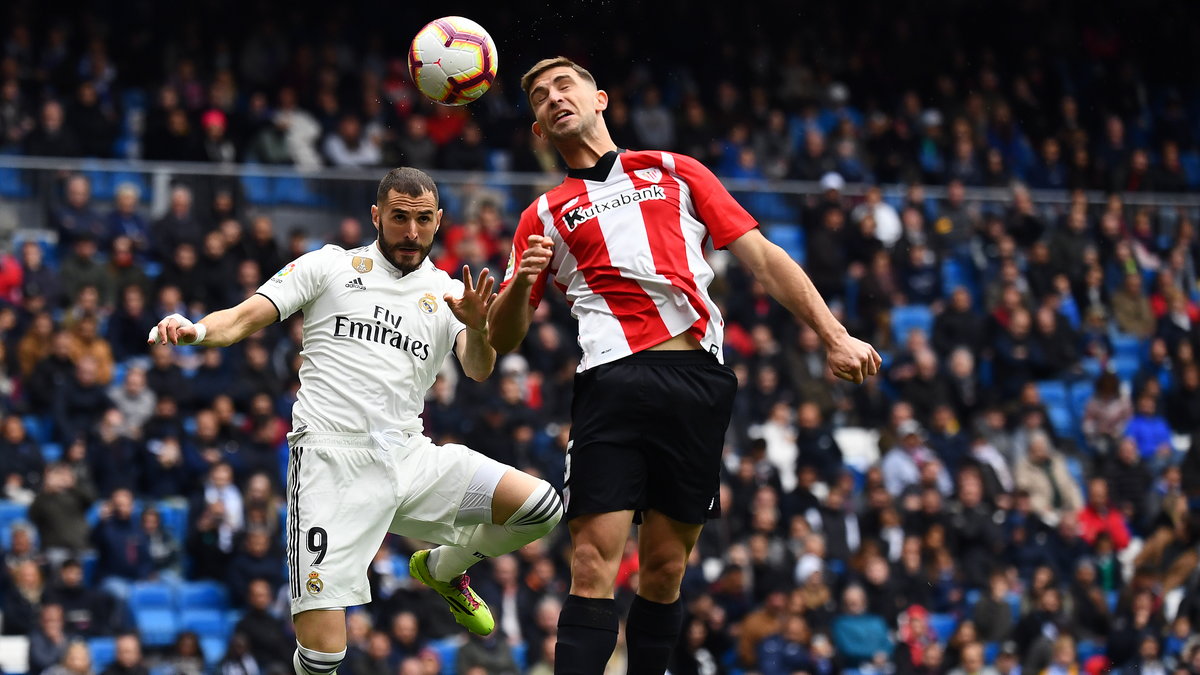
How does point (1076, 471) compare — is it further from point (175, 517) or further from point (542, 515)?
point (542, 515)

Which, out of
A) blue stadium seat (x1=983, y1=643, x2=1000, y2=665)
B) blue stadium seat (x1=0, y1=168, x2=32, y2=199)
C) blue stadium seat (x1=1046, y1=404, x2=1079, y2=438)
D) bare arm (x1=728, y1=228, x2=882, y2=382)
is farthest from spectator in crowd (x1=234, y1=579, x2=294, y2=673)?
blue stadium seat (x1=1046, y1=404, x2=1079, y2=438)

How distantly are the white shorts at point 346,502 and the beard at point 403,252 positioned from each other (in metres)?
0.79

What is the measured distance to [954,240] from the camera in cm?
2025

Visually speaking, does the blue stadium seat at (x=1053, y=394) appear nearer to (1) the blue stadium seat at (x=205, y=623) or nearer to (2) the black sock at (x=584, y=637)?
(1) the blue stadium seat at (x=205, y=623)

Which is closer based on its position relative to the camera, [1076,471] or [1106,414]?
[1076,471]

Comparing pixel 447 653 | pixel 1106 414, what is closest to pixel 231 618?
pixel 447 653

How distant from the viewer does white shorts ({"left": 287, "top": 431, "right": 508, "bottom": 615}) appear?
7.80m

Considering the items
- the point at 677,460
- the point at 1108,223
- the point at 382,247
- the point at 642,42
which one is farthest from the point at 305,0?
the point at 677,460

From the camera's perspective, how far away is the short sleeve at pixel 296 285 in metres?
7.74

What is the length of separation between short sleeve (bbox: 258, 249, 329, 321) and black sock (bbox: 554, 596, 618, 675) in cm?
200

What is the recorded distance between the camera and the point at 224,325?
7445 millimetres

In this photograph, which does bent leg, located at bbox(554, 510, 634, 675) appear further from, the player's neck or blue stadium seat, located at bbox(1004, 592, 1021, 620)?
blue stadium seat, located at bbox(1004, 592, 1021, 620)

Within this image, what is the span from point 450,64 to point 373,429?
1.80 metres

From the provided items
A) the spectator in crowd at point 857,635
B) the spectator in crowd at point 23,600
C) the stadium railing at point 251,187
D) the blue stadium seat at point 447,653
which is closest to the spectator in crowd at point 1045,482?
the spectator in crowd at point 857,635
